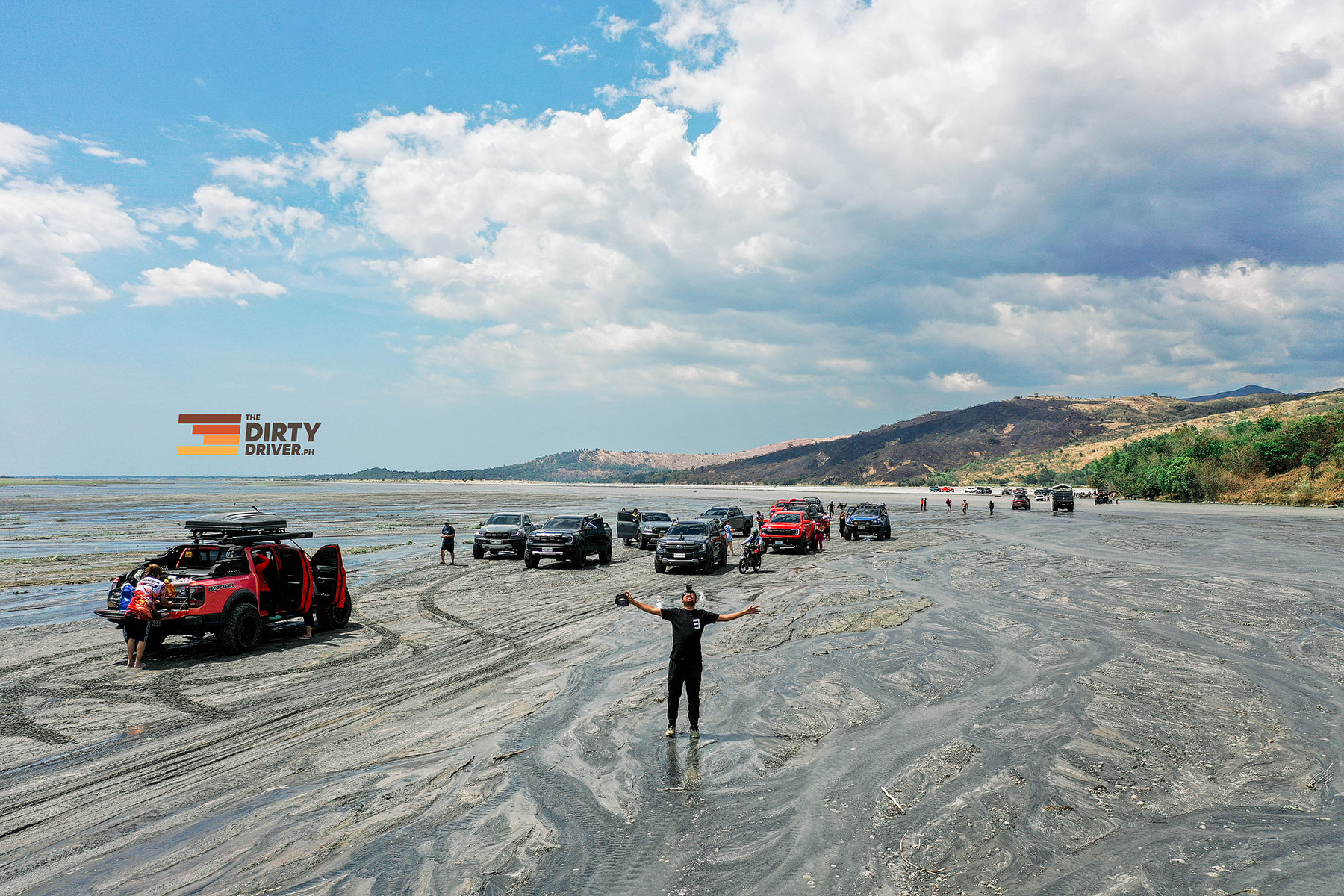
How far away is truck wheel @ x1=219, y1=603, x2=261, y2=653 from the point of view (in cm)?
1300

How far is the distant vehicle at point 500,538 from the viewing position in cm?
2926

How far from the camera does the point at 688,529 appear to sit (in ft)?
87.7

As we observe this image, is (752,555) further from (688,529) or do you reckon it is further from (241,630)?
(241,630)

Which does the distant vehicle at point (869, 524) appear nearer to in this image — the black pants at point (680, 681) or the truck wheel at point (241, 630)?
the truck wheel at point (241, 630)

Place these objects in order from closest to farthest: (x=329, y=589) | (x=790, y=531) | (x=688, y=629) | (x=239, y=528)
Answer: (x=688, y=629) < (x=239, y=528) < (x=329, y=589) < (x=790, y=531)

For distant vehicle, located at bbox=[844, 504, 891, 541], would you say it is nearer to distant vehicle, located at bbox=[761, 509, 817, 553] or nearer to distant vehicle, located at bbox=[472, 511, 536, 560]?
distant vehicle, located at bbox=[761, 509, 817, 553]

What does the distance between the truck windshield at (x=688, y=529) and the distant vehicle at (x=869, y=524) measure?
603 inches

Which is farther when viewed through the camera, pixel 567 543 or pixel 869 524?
pixel 869 524

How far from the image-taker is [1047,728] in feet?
28.8

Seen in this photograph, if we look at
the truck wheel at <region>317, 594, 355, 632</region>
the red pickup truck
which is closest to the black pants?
the red pickup truck

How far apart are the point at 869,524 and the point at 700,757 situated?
→ 3296cm

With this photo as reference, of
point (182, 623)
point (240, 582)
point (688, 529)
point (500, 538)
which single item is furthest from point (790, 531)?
point (182, 623)

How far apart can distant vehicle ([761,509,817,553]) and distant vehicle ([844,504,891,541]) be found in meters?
7.03

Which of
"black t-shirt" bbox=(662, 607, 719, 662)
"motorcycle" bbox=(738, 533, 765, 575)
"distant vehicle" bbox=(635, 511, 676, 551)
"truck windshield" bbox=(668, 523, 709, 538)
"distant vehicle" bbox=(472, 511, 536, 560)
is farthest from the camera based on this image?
"distant vehicle" bbox=(635, 511, 676, 551)
